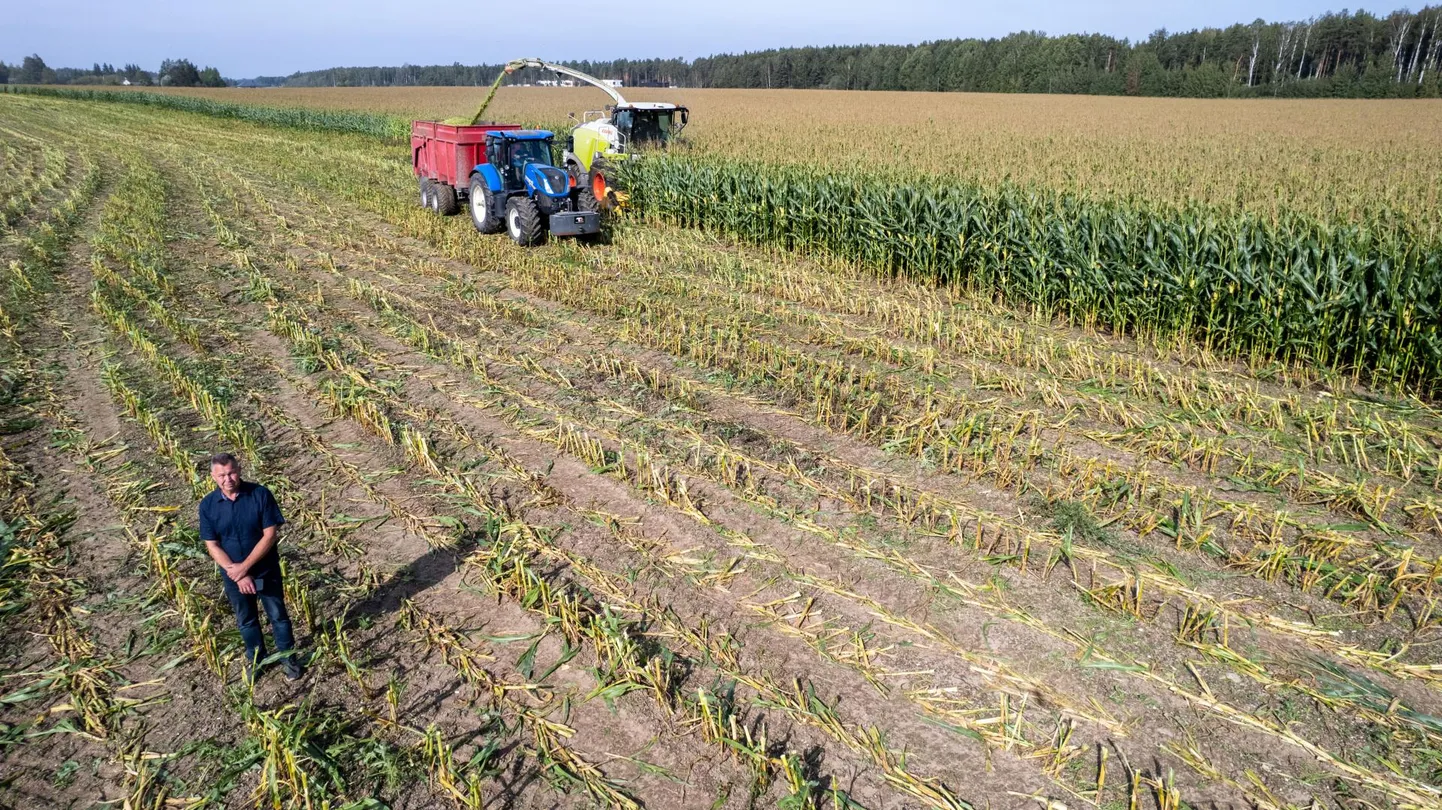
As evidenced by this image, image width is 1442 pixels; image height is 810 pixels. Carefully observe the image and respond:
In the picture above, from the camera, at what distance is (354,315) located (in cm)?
1038

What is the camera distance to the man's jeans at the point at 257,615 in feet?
13.6

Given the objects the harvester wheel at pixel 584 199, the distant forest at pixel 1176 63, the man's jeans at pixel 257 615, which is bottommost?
the man's jeans at pixel 257 615

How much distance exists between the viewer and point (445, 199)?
1628 cm

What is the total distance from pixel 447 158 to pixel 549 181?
11.4 ft

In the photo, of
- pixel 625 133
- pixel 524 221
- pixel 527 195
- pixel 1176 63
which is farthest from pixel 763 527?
pixel 1176 63

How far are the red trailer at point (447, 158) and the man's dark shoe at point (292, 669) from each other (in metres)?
12.2

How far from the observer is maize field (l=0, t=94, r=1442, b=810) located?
384cm

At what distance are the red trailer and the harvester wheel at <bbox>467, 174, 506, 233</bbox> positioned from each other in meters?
0.73

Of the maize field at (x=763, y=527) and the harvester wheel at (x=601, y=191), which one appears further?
the harvester wheel at (x=601, y=191)

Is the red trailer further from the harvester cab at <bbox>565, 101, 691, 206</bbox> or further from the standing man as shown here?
the standing man

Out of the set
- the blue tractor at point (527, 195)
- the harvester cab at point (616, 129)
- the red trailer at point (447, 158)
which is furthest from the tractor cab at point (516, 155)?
the harvester cab at point (616, 129)

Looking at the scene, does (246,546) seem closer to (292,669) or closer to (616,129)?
(292,669)

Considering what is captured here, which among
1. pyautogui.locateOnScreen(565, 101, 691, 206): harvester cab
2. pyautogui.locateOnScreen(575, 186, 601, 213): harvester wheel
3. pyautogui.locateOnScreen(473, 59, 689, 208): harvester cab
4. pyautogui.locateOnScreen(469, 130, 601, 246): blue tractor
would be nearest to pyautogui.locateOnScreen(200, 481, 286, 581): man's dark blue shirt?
pyautogui.locateOnScreen(469, 130, 601, 246): blue tractor

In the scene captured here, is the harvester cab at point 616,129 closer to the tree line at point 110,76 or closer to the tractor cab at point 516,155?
the tractor cab at point 516,155
